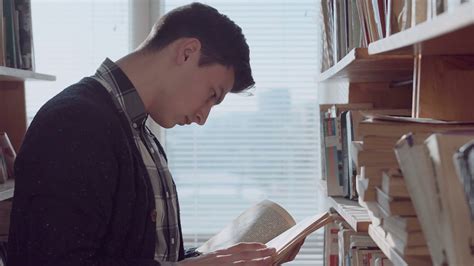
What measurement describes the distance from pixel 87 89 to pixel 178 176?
4.91ft

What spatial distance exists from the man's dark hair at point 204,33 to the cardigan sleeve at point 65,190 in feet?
0.96

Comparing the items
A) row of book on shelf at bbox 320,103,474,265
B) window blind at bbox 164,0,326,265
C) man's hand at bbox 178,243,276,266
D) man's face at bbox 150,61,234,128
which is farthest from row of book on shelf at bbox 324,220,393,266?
window blind at bbox 164,0,326,265

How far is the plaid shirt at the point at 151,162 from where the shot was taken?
1.40 m

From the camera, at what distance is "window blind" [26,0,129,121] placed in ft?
9.14

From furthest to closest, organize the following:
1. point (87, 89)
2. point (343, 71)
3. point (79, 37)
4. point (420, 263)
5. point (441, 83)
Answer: point (79, 37) < point (343, 71) < point (87, 89) < point (441, 83) < point (420, 263)

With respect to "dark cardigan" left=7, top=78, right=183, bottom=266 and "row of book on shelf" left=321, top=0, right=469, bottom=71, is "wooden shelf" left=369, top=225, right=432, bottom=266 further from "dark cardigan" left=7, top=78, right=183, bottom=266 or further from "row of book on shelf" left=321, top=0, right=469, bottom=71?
"dark cardigan" left=7, top=78, right=183, bottom=266

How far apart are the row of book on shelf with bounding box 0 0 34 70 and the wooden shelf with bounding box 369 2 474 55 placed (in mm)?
1428

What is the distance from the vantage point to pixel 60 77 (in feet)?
9.18

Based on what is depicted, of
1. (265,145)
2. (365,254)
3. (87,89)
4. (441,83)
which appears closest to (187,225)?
(265,145)

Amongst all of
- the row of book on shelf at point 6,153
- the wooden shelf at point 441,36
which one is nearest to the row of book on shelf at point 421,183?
the wooden shelf at point 441,36

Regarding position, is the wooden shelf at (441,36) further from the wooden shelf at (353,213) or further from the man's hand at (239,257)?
the man's hand at (239,257)

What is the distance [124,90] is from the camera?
1.41 meters

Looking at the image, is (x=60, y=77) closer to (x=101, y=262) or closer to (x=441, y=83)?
(x=101, y=262)

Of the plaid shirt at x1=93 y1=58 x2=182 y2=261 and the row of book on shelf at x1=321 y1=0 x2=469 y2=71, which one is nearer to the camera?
the row of book on shelf at x1=321 y1=0 x2=469 y2=71
